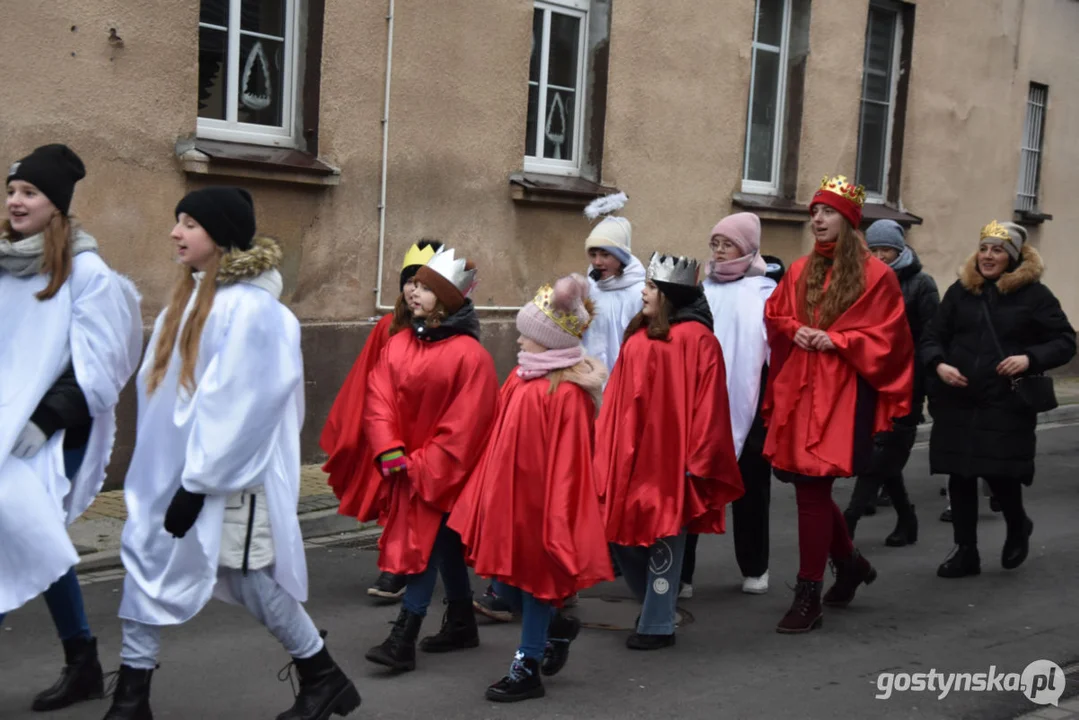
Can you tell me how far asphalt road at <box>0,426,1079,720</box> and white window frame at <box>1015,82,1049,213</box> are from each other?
496 inches

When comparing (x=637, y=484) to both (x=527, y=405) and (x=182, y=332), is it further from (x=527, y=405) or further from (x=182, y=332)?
(x=182, y=332)

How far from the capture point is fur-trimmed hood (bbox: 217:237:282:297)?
4.58 meters

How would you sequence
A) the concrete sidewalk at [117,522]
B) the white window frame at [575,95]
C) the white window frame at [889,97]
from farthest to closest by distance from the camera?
the white window frame at [889,97], the white window frame at [575,95], the concrete sidewalk at [117,522]

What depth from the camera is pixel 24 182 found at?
4844mm

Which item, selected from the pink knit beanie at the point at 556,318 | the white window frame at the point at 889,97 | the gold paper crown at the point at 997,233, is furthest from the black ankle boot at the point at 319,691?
the white window frame at the point at 889,97

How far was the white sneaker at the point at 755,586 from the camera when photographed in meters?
7.34

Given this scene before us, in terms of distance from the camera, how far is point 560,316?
5.53 metres

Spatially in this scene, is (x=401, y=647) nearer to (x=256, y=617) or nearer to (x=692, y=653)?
(x=256, y=617)

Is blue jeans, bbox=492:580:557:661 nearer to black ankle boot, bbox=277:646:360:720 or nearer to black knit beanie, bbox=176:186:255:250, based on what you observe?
black ankle boot, bbox=277:646:360:720

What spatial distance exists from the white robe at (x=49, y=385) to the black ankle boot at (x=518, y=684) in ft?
5.28

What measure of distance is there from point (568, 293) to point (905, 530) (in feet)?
13.3

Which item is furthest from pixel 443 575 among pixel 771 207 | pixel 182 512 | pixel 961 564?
pixel 771 207

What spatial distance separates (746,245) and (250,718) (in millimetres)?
3374

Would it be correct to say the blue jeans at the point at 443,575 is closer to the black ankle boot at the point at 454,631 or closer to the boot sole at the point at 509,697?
the black ankle boot at the point at 454,631
